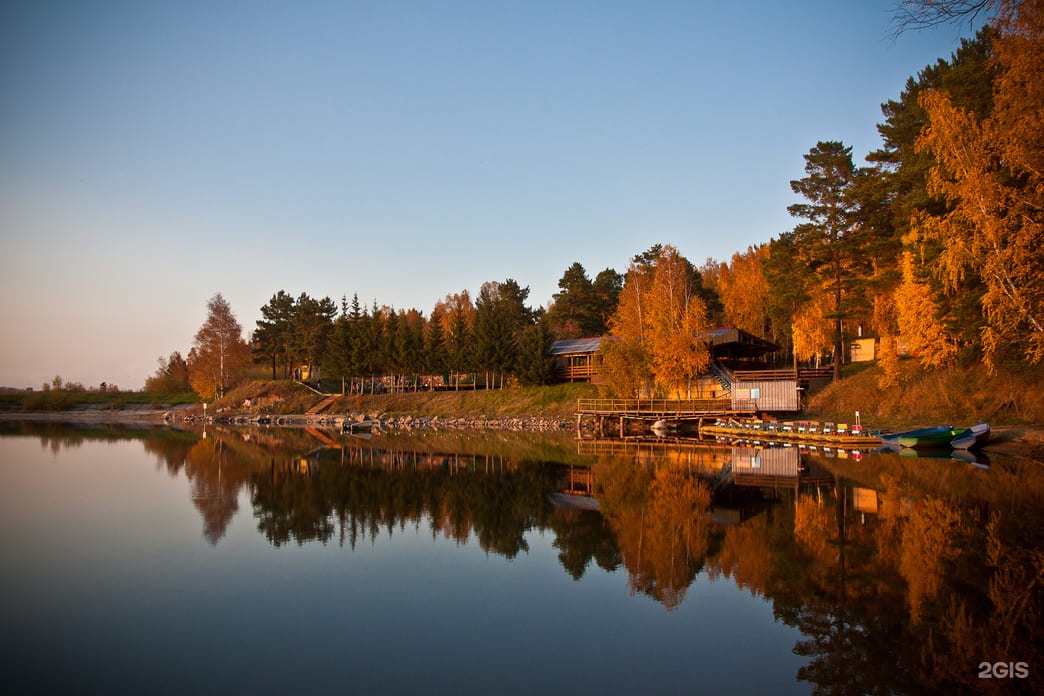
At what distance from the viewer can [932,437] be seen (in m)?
26.1

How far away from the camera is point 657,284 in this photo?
4797cm

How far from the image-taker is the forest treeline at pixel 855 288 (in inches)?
706

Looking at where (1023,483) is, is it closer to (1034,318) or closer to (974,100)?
(1034,318)

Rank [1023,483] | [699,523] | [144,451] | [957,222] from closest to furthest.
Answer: [699,523]
[1023,483]
[957,222]
[144,451]

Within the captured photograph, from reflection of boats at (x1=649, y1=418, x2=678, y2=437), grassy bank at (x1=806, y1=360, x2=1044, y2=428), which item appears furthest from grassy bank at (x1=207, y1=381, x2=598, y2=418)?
grassy bank at (x1=806, y1=360, x2=1044, y2=428)

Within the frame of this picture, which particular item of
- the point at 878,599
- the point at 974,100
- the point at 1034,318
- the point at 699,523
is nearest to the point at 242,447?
the point at 699,523

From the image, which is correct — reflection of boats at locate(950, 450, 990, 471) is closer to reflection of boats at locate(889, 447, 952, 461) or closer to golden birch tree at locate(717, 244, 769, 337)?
reflection of boats at locate(889, 447, 952, 461)

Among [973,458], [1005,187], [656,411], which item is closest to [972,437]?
[973,458]

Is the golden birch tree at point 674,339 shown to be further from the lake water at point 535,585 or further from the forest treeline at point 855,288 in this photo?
the lake water at point 535,585

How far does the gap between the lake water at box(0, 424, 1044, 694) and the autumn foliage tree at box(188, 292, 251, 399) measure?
49.5 metres

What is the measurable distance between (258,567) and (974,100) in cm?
3110

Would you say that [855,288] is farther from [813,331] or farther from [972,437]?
[972,437]

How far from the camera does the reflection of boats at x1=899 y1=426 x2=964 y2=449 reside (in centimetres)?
2600

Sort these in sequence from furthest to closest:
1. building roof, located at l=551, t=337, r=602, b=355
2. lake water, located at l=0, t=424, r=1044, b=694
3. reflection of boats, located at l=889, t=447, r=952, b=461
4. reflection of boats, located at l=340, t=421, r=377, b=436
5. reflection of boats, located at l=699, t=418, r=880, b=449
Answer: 1. building roof, located at l=551, t=337, r=602, b=355
2. reflection of boats, located at l=340, t=421, r=377, b=436
3. reflection of boats, located at l=699, t=418, r=880, b=449
4. reflection of boats, located at l=889, t=447, r=952, b=461
5. lake water, located at l=0, t=424, r=1044, b=694
